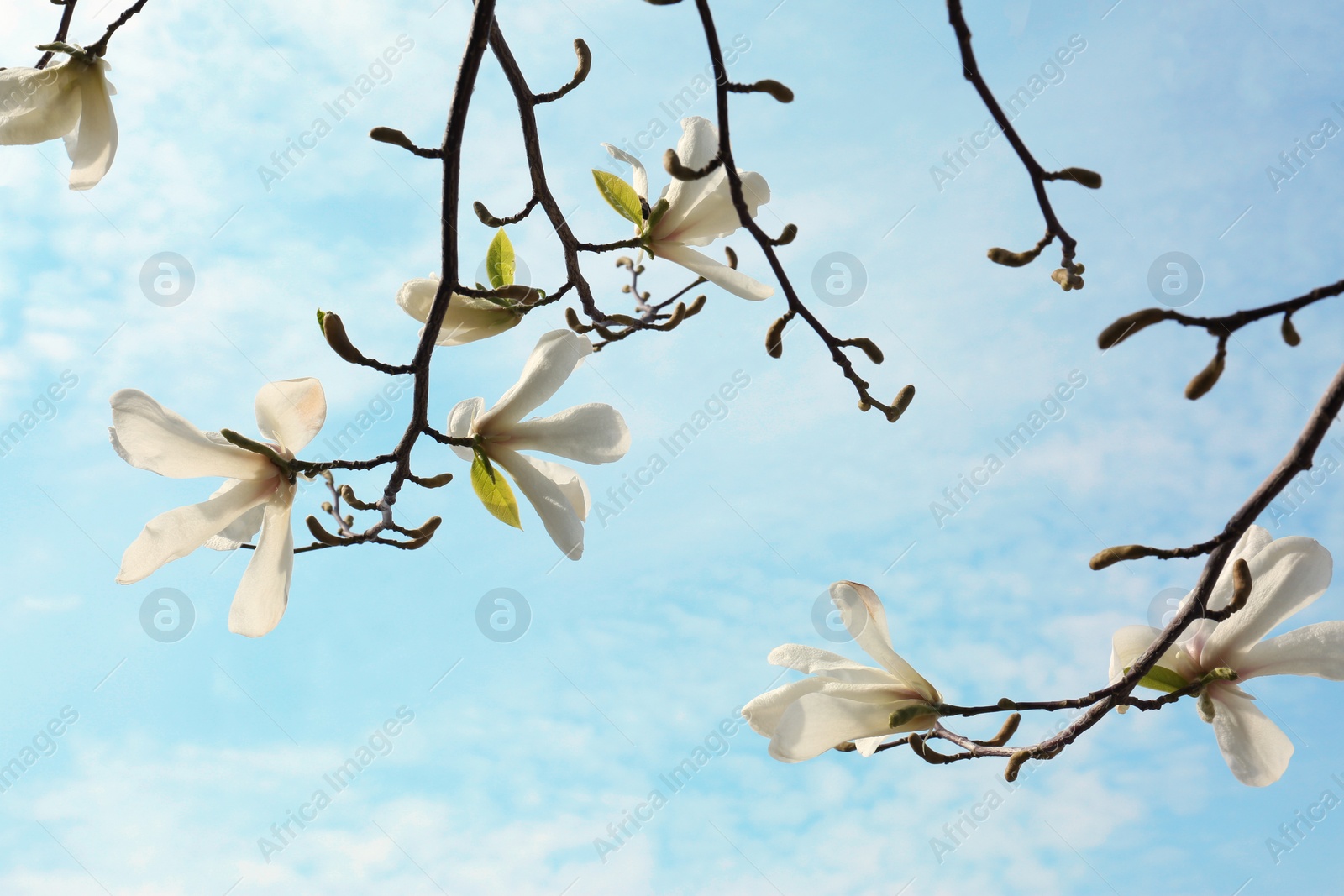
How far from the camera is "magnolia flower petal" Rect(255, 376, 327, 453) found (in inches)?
44.4

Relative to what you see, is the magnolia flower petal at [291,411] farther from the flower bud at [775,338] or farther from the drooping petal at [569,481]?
the flower bud at [775,338]

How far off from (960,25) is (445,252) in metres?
0.62

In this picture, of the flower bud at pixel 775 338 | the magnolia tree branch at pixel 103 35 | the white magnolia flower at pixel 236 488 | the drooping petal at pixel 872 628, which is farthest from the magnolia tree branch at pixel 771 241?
the magnolia tree branch at pixel 103 35

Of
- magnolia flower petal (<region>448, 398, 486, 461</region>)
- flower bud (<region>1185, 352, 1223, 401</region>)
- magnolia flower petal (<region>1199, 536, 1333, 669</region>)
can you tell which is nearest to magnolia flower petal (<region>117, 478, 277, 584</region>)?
magnolia flower petal (<region>448, 398, 486, 461</region>)

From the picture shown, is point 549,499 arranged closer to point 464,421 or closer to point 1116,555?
point 464,421

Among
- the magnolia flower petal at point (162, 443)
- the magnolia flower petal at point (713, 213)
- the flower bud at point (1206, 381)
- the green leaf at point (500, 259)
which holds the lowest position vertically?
the flower bud at point (1206, 381)

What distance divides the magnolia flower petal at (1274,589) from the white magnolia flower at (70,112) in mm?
1635

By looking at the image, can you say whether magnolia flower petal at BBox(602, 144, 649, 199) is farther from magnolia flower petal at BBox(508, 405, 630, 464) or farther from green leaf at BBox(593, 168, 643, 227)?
magnolia flower petal at BBox(508, 405, 630, 464)

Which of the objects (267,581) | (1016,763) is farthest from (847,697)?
(267,581)

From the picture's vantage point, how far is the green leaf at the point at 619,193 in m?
1.37

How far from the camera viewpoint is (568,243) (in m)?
1.47

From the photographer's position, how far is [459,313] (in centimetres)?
129

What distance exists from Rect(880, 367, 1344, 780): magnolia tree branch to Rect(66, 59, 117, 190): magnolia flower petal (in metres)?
1.41

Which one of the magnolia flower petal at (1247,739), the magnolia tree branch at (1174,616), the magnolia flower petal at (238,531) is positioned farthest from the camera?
the magnolia flower petal at (238,531)
